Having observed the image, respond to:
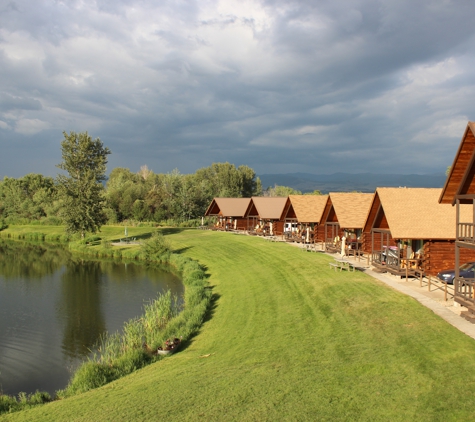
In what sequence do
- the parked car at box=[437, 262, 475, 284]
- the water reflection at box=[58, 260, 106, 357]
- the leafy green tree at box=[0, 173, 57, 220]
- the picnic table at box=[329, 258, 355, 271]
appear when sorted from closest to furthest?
the water reflection at box=[58, 260, 106, 357]
the parked car at box=[437, 262, 475, 284]
the picnic table at box=[329, 258, 355, 271]
the leafy green tree at box=[0, 173, 57, 220]

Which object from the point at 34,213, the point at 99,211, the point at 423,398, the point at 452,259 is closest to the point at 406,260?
the point at 452,259

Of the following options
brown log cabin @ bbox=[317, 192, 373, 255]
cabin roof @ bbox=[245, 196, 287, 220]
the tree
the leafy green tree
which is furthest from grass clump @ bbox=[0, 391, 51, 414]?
the leafy green tree

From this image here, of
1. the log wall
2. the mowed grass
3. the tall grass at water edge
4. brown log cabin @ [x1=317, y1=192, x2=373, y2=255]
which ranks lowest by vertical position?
the tall grass at water edge

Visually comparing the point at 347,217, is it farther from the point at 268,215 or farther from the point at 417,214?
the point at 268,215

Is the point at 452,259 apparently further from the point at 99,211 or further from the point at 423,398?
the point at 99,211

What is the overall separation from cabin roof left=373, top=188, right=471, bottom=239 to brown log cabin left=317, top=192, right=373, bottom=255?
5813 mm

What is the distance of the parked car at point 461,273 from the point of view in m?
21.0

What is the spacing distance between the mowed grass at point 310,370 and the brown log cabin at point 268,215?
2834 cm

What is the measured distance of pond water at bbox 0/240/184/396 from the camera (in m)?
17.2

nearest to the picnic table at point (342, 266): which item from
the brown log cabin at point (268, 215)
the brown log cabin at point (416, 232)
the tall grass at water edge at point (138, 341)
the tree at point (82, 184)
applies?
the brown log cabin at point (416, 232)

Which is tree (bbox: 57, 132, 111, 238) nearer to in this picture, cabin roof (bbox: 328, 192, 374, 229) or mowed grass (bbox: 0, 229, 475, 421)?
cabin roof (bbox: 328, 192, 374, 229)

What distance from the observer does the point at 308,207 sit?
140ft

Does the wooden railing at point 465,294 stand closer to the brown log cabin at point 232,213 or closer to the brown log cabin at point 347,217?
the brown log cabin at point 347,217

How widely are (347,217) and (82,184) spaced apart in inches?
1394
